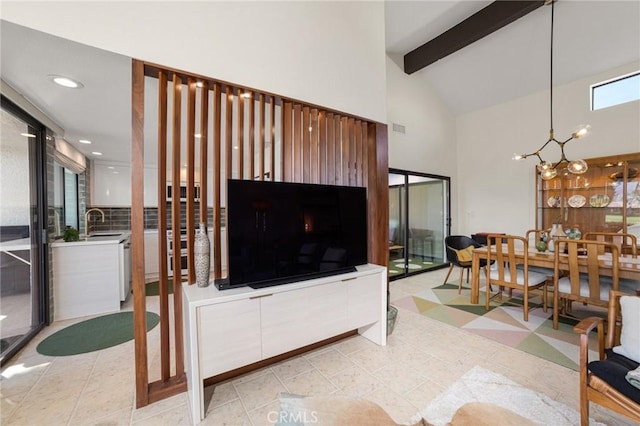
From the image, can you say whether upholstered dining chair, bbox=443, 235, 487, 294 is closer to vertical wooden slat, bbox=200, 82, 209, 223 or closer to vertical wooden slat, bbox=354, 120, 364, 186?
vertical wooden slat, bbox=354, 120, 364, 186

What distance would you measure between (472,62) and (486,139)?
1721 mm

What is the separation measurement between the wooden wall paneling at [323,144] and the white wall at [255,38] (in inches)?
5.9

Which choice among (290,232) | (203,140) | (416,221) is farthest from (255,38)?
(416,221)

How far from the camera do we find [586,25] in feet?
12.6

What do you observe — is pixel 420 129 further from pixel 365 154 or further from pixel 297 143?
pixel 297 143

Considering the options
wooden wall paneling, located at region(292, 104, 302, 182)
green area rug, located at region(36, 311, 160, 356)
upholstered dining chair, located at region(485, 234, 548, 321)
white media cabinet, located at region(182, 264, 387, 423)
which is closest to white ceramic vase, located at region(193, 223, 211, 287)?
white media cabinet, located at region(182, 264, 387, 423)

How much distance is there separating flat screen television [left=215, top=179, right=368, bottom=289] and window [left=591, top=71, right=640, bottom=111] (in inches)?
203

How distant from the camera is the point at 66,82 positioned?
204 centimetres

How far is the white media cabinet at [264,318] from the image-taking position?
1.65 m

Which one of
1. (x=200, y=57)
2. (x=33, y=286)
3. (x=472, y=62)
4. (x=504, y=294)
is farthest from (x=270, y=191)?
(x=472, y=62)

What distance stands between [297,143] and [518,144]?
209 inches

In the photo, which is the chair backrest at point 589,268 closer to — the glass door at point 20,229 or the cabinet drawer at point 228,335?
the cabinet drawer at point 228,335

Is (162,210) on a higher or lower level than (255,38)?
lower

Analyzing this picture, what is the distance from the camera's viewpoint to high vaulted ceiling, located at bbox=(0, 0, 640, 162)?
5.71 feet
